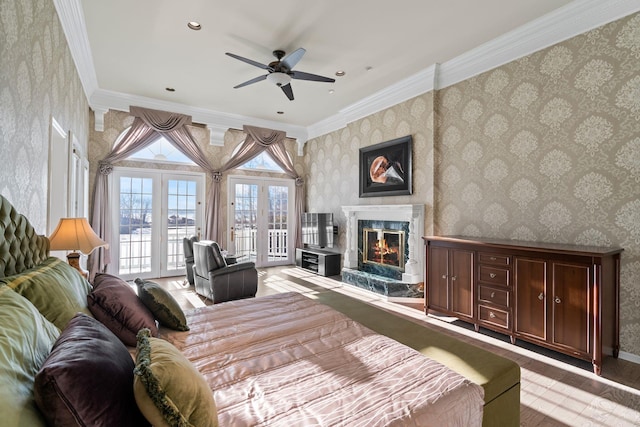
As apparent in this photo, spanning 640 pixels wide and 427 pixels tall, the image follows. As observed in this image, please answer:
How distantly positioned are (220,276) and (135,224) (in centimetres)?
263

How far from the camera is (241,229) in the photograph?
6.79m

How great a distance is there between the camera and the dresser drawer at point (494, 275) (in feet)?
10.2

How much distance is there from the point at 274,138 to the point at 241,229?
2150 millimetres

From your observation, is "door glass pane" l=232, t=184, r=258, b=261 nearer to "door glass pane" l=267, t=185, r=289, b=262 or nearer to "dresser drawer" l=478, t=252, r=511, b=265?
"door glass pane" l=267, t=185, r=289, b=262

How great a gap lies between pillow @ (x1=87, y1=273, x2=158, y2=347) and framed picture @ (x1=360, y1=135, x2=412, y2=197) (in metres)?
3.98

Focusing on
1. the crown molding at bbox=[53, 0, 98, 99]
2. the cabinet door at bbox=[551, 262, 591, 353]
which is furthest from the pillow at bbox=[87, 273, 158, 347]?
the cabinet door at bbox=[551, 262, 591, 353]

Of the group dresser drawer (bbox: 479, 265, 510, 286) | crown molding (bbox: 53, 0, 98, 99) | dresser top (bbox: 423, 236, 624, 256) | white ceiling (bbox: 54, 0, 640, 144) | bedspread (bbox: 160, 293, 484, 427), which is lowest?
bedspread (bbox: 160, 293, 484, 427)

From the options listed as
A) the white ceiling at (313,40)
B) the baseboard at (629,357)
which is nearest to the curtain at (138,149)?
the white ceiling at (313,40)

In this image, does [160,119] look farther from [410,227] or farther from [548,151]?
[548,151]

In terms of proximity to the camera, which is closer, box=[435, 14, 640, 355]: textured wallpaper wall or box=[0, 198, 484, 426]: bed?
box=[0, 198, 484, 426]: bed

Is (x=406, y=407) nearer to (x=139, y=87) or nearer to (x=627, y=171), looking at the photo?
(x=627, y=171)

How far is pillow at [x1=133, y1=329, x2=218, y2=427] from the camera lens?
87 cm

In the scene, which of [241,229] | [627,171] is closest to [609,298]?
[627,171]

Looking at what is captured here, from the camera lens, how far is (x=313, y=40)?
3.63 metres
